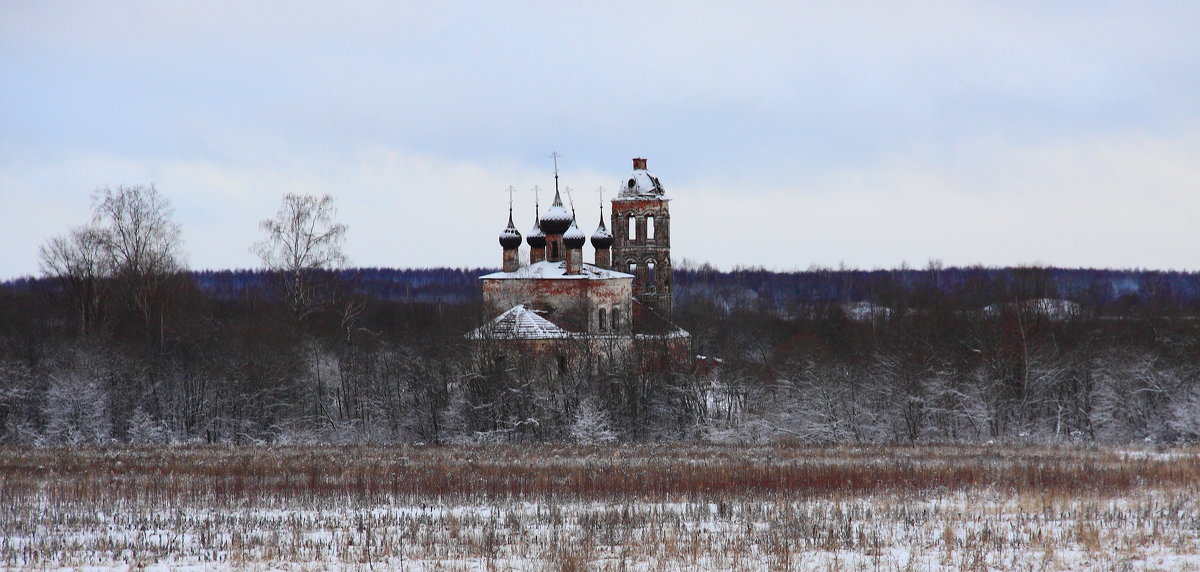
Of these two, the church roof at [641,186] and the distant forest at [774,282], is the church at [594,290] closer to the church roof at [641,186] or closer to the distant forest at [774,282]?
the church roof at [641,186]

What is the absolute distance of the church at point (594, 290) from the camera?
33875mm

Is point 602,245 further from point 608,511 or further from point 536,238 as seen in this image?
point 608,511

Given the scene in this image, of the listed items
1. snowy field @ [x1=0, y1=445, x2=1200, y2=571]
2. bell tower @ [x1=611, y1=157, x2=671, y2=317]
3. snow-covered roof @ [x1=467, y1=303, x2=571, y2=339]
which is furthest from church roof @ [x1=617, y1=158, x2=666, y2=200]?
snowy field @ [x1=0, y1=445, x2=1200, y2=571]

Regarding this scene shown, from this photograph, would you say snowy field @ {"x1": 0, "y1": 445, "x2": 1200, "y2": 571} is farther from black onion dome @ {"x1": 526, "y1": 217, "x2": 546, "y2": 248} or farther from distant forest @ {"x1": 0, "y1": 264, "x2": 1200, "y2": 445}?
black onion dome @ {"x1": 526, "y1": 217, "x2": 546, "y2": 248}

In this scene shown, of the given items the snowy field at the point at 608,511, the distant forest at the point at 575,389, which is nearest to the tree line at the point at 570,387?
the distant forest at the point at 575,389

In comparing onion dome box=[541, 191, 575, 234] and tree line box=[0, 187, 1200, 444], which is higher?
onion dome box=[541, 191, 575, 234]

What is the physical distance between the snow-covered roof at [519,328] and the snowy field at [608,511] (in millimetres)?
12170

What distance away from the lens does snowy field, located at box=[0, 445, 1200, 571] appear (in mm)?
11945

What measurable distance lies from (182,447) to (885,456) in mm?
12267

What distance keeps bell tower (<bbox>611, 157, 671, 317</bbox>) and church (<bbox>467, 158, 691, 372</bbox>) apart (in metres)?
0.04

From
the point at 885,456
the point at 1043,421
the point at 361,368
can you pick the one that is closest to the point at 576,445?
the point at 885,456

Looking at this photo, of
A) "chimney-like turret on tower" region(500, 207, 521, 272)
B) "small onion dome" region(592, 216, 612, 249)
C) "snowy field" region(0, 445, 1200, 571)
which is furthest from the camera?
"small onion dome" region(592, 216, 612, 249)

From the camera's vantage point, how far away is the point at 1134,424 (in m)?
28.2

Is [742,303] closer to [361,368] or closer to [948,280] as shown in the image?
[948,280]
